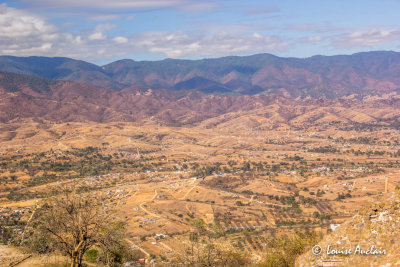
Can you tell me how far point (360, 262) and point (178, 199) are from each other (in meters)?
53.9

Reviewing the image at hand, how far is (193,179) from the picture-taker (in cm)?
8006

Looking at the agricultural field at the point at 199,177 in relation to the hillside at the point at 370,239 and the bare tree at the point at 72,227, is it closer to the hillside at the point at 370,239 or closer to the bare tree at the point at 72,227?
the bare tree at the point at 72,227

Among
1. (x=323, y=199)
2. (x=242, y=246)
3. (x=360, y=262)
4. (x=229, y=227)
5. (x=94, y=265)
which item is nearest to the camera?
(x=360, y=262)

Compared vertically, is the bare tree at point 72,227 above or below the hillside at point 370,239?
below

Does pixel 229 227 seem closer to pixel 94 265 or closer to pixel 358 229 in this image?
pixel 94 265

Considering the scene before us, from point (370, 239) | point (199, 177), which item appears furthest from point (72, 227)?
point (199, 177)

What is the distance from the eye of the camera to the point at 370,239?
9922 mm

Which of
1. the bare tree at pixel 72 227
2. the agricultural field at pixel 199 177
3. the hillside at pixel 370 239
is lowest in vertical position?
the agricultural field at pixel 199 177

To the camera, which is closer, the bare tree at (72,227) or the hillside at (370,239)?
the hillside at (370,239)

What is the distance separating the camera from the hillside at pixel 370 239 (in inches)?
374

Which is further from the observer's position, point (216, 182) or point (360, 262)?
point (216, 182)

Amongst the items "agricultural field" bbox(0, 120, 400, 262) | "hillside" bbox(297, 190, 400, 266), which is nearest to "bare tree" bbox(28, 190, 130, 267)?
"agricultural field" bbox(0, 120, 400, 262)

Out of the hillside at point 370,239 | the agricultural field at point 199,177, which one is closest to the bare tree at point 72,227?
the agricultural field at point 199,177

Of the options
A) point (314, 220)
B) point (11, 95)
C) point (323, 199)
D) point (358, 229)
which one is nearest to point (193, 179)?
point (323, 199)
